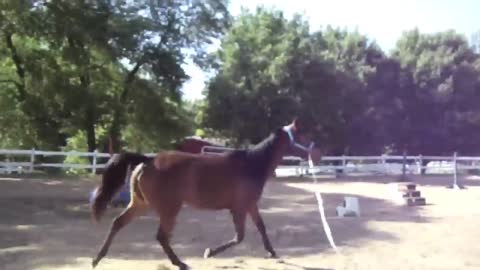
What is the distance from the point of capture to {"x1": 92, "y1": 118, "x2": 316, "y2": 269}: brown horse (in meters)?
7.74

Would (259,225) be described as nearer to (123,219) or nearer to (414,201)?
(123,219)

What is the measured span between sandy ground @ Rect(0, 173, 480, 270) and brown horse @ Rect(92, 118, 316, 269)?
67 cm

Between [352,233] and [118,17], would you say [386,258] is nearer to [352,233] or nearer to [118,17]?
[352,233]

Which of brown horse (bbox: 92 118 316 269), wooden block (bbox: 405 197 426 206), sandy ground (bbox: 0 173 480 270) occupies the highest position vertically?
brown horse (bbox: 92 118 316 269)

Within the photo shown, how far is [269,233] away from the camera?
437 inches

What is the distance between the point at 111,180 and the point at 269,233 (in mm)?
4000

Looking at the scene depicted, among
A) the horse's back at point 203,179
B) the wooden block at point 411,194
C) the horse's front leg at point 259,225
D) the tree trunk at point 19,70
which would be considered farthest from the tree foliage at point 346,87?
the horse's back at point 203,179

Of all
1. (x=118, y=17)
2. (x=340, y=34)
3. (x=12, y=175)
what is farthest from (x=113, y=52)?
(x=340, y=34)

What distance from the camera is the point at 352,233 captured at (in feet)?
36.4

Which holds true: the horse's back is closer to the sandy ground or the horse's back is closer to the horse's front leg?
the horse's front leg

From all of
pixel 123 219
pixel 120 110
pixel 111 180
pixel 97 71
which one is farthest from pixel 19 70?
pixel 123 219

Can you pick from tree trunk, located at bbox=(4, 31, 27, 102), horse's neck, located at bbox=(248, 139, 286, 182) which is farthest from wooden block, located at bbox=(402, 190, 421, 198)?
tree trunk, located at bbox=(4, 31, 27, 102)

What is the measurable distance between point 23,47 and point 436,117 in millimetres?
29606

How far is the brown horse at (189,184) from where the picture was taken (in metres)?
7.74
